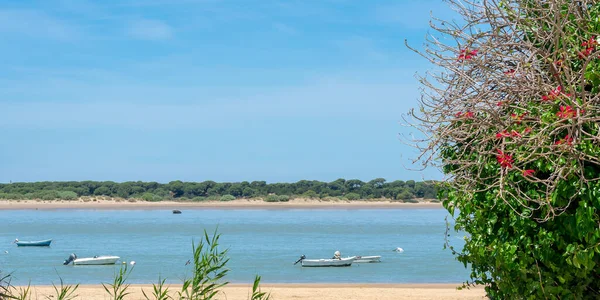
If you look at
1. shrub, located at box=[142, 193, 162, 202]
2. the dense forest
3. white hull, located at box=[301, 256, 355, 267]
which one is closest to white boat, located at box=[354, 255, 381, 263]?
white hull, located at box=[301, 256, 355, 267]

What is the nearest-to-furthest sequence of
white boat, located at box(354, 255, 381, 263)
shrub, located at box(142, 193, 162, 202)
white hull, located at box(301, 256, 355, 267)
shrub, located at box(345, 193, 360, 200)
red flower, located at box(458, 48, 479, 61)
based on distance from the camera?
1. red flower, located at box(458, 48, 479, 61)
2. white hull, located at box(301, 256, 355, 267)
3. white boat, located at box(354, 255, 381, 263)
4. shrub, located at box(345, 193, 360, 200)
5. shrub, located at box(142, 193, 162, 202)

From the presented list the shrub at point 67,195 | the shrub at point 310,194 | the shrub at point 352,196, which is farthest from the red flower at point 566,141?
the shrub at point 67,195

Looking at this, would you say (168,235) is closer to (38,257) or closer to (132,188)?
(38,257)

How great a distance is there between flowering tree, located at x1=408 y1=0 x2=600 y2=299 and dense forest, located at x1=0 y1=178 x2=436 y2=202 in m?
106

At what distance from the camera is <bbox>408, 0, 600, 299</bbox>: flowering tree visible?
8.14 metres

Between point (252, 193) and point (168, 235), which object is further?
point (252, 193)

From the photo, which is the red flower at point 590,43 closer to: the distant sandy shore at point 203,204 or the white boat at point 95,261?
the white boat at point 95,261

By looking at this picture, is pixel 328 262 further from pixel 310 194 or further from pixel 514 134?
pixel 310 194

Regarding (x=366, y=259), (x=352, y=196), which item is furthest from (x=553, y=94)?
(x=352, y=196)

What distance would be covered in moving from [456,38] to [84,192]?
395 feet

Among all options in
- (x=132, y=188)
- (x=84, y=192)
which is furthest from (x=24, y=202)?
(x=132, y=188)

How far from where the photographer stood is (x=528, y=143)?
27.1 feet

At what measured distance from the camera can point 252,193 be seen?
12119 centimetres

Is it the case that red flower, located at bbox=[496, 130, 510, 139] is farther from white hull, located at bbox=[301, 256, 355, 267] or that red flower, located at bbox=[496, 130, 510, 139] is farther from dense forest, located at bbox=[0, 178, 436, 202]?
dense forest, located at bbox=[0, 178, 436, 202]
